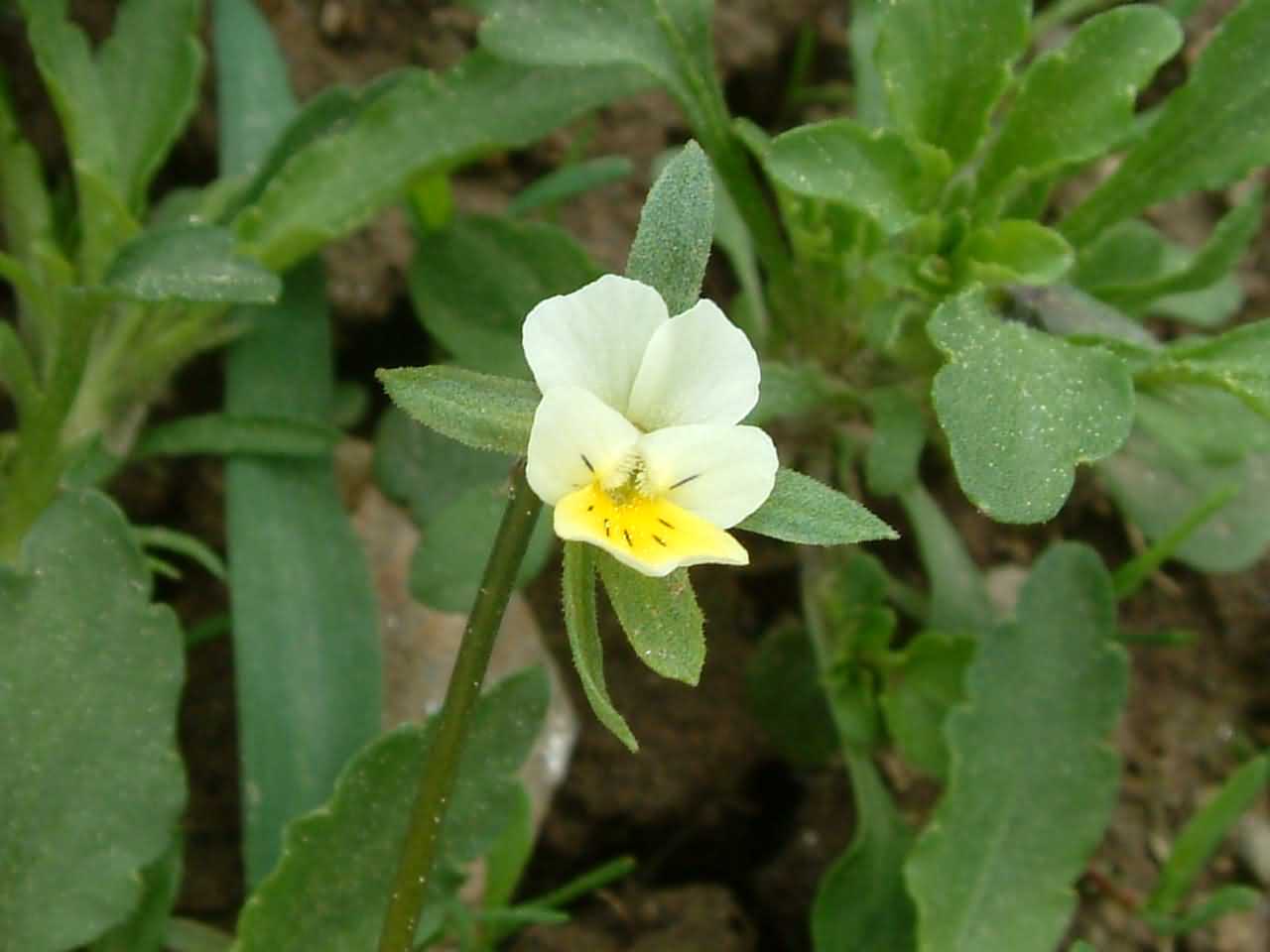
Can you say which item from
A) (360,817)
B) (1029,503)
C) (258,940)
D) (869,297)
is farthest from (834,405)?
(258,940)

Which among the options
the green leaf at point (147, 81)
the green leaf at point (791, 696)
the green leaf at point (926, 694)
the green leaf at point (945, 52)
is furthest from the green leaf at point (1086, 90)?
the green leaf at point (147, 81)

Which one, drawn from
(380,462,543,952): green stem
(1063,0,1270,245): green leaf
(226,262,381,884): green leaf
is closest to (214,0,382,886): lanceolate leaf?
(226,262,381,884): green leaf

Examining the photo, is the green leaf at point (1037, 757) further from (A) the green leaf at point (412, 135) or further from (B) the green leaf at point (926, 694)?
(A) the green leaf at point (412, 135)

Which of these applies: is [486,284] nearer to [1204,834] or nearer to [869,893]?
[869,893]

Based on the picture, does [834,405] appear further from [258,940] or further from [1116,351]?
[258,940]

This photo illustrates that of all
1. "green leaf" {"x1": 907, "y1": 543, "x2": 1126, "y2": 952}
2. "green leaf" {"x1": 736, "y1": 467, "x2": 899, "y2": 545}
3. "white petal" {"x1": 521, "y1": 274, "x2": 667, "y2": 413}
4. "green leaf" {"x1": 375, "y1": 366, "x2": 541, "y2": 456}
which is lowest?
"green leaf" {"x1": 907, "y1": 543, "x2": 1126, "y2": 952}

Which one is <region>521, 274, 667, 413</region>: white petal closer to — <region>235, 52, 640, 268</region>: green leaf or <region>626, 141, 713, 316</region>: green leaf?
<region>626, 141, 713, 316</region>: green leaf
